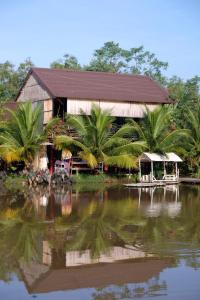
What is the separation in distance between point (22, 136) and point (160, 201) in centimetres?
834

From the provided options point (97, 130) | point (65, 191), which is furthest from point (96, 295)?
point (97, 130)

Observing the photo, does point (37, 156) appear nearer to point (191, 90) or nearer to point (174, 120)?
point (174, 120)

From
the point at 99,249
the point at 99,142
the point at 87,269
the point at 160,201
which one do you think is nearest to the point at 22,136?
the point at 99,142

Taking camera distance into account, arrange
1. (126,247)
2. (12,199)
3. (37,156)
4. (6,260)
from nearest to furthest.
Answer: (6,260)
(126,247)
(12,199)
(37,156)

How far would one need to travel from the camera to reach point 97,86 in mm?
28406

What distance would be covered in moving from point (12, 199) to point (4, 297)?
11233 millimetres

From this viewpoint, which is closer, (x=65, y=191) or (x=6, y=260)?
(x=6, y=260)

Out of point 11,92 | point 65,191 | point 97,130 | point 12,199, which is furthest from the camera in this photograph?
point 11,92

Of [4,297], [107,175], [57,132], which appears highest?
[57,132]

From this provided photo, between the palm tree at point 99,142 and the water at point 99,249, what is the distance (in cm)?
662

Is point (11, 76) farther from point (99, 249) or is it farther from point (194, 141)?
point (99, 249)

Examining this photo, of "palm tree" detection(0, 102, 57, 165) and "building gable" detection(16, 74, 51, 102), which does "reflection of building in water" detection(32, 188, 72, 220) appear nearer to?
"palm tree" detection(0, 102, 57, 165)

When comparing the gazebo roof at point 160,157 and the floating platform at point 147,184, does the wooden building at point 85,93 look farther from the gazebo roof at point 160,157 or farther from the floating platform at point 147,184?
the floating platform at point 147,184

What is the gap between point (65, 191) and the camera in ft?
70.7
